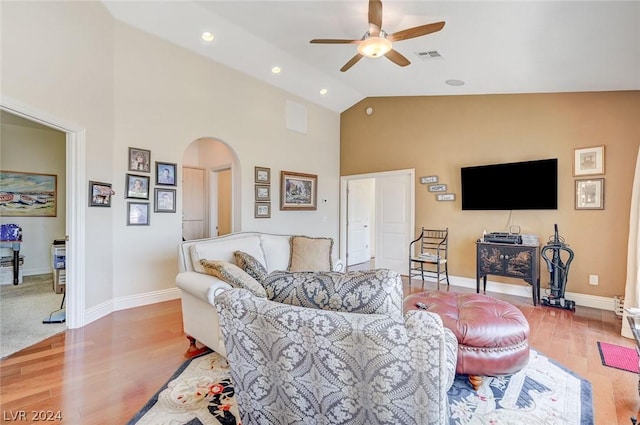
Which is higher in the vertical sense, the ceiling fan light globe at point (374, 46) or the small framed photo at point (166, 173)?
the ceiling fan light globe at point (374, 46)

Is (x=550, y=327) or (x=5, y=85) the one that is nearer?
(x=5, y=85)

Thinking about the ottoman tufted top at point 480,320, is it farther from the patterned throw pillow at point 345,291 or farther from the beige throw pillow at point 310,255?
the beige throw pillow at point 310,255

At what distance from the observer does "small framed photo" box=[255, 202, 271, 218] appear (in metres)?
5.24

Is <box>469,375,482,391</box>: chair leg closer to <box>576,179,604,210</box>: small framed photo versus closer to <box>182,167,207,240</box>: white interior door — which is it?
<box>576,179,604,210</box>: small framed photo

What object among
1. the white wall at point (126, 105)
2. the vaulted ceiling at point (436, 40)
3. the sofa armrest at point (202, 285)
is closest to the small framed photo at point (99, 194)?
the white wall at point (126, 105)

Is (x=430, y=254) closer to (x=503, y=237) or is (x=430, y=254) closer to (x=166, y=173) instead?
(x=503, y=237)

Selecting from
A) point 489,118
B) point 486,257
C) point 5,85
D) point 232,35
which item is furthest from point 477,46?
point 5,85

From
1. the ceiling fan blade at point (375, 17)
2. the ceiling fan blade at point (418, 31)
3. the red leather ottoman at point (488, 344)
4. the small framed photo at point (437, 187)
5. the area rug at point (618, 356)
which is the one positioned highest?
the ceiling fan blade at point (375, 17)

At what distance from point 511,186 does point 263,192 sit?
385 centimetres

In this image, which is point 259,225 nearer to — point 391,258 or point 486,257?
point 391,258

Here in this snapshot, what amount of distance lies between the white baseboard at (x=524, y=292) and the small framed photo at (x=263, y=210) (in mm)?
3308

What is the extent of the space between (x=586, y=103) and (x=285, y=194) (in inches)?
179

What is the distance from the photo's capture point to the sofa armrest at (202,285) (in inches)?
89.1

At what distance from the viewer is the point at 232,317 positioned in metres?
1.32
